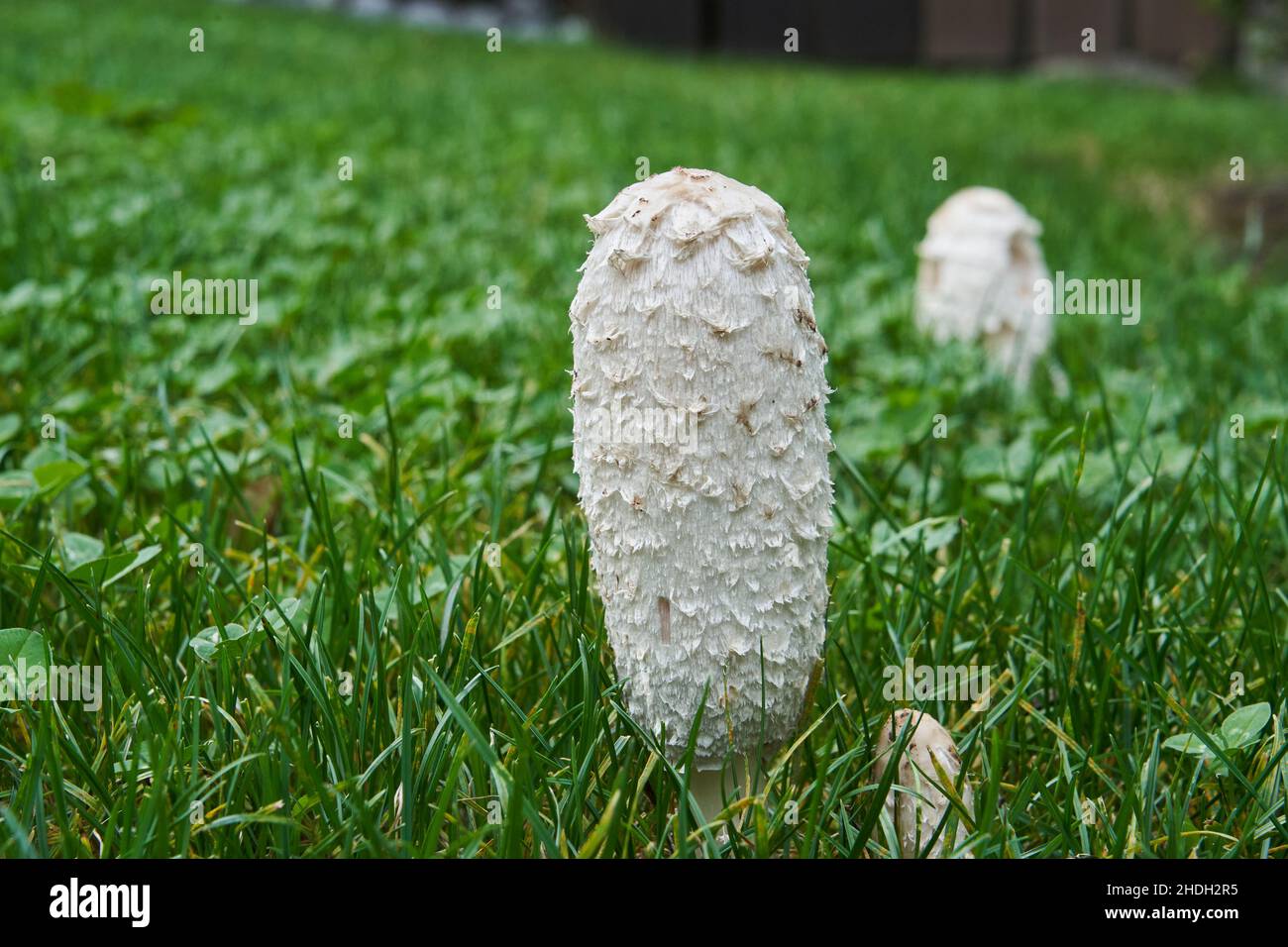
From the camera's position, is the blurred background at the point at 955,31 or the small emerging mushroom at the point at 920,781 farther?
the blurred background at the point at 955,31

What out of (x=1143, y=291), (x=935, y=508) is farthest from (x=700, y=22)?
(x=935, y=508)

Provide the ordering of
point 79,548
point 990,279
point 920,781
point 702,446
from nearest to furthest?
point 702,446
point 920,781
point 79,548
point 990,279

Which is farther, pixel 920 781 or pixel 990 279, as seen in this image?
pixel 990 279

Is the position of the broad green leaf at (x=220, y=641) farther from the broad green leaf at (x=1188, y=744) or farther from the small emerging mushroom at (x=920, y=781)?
the broad green leaf at (x=1188, y=744)

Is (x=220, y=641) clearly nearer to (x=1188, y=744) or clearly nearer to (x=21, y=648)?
(x=21, y=648)

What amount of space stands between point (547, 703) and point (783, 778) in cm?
36

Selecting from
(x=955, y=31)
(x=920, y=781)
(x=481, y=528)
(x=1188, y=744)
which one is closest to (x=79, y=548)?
(x=481, y=528)

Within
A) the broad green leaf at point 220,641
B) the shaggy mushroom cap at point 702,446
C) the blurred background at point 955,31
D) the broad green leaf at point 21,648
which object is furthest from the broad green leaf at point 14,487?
the blurred background at point 955,31

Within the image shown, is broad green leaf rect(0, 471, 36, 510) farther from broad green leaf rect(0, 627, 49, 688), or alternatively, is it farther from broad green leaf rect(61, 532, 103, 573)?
broad green leaf rect(0, 627, 49, 688)

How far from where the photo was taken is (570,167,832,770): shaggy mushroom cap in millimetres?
1551

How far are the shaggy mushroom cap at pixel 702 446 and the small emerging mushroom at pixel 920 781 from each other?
6.9 inches

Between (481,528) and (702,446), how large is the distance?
1185 mm

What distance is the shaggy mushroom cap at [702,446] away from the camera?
1.55 m

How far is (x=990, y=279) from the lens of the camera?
3986 millimetres
